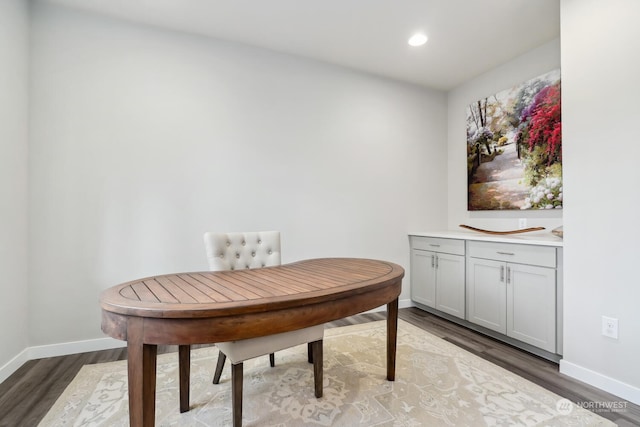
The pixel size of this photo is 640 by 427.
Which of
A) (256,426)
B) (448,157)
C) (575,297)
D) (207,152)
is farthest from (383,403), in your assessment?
(448,157)

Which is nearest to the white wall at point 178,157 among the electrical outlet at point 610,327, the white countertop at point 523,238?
the white countertop at point 523,238

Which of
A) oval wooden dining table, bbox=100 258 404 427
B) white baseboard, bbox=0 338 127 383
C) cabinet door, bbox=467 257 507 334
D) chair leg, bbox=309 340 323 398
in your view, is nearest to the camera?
oval wooden dining table, bbox=100 258 404 427

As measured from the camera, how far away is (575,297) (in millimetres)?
2016

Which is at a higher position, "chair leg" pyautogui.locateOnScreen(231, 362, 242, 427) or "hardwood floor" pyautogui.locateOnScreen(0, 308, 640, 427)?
"chair leg" pyautogui.locateOnScreen(231, 362, 242, 427)

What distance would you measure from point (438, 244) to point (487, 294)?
0.69 metres

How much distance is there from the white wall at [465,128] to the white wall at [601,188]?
2.64 feet

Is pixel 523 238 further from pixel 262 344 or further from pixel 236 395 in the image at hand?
pixel 236 395

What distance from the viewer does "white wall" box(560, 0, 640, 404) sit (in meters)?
1.76

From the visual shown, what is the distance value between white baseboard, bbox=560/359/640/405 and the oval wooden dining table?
1.45 metres

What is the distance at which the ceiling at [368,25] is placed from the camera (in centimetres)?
227

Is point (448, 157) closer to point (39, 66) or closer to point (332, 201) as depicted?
point (332, 201)

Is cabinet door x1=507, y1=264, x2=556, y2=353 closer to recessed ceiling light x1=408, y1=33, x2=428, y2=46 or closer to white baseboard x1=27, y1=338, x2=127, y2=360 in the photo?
recessed ceiling light x1=408, y1=33, x2=428, y2=46

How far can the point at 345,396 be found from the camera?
1740 millimetres

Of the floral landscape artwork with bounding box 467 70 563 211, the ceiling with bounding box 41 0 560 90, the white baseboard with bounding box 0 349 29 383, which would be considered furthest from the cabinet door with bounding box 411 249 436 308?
the white baseboard with bounding box 0 349 29 383
